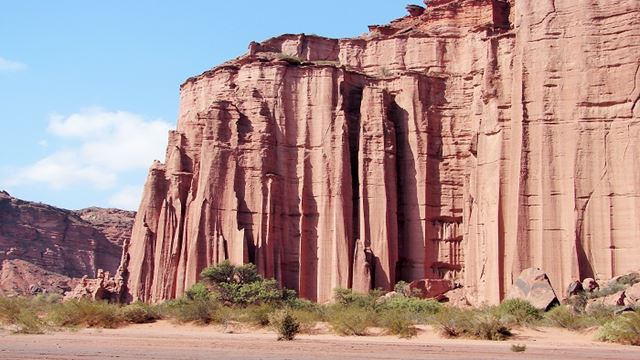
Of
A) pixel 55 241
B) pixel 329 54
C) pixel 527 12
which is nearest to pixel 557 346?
pixel 527 12

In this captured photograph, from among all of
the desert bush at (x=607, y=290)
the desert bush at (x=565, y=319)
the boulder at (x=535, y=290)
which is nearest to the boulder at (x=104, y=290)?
the boulder at (x=535, y=290)

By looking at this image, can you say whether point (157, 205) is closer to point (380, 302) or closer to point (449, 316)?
point (380, 302)

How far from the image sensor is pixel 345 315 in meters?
27.5

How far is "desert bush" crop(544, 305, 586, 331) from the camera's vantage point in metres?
27.2

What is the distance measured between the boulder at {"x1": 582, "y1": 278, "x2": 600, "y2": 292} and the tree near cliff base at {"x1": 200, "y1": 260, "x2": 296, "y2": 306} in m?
13.2

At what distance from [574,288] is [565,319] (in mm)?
6255

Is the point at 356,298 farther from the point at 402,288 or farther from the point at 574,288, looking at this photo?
the point at 574,288

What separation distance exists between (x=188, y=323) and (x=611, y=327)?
14.8 m

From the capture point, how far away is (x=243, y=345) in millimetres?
22828

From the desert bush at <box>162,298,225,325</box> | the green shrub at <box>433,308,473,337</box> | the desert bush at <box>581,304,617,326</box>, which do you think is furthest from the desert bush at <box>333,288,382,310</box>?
the desert bush at <box>581,304,617,326</box>

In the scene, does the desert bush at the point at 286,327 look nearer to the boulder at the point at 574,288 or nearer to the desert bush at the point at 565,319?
the desert bush at the point at 565,319

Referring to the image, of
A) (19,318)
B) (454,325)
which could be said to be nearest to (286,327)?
(454,325)

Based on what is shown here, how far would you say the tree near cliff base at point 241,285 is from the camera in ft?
126

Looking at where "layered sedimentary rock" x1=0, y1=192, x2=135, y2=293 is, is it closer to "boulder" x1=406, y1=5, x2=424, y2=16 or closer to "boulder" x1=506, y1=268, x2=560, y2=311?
"boulder" x1=406, y1=5, x2=424, y2=16
